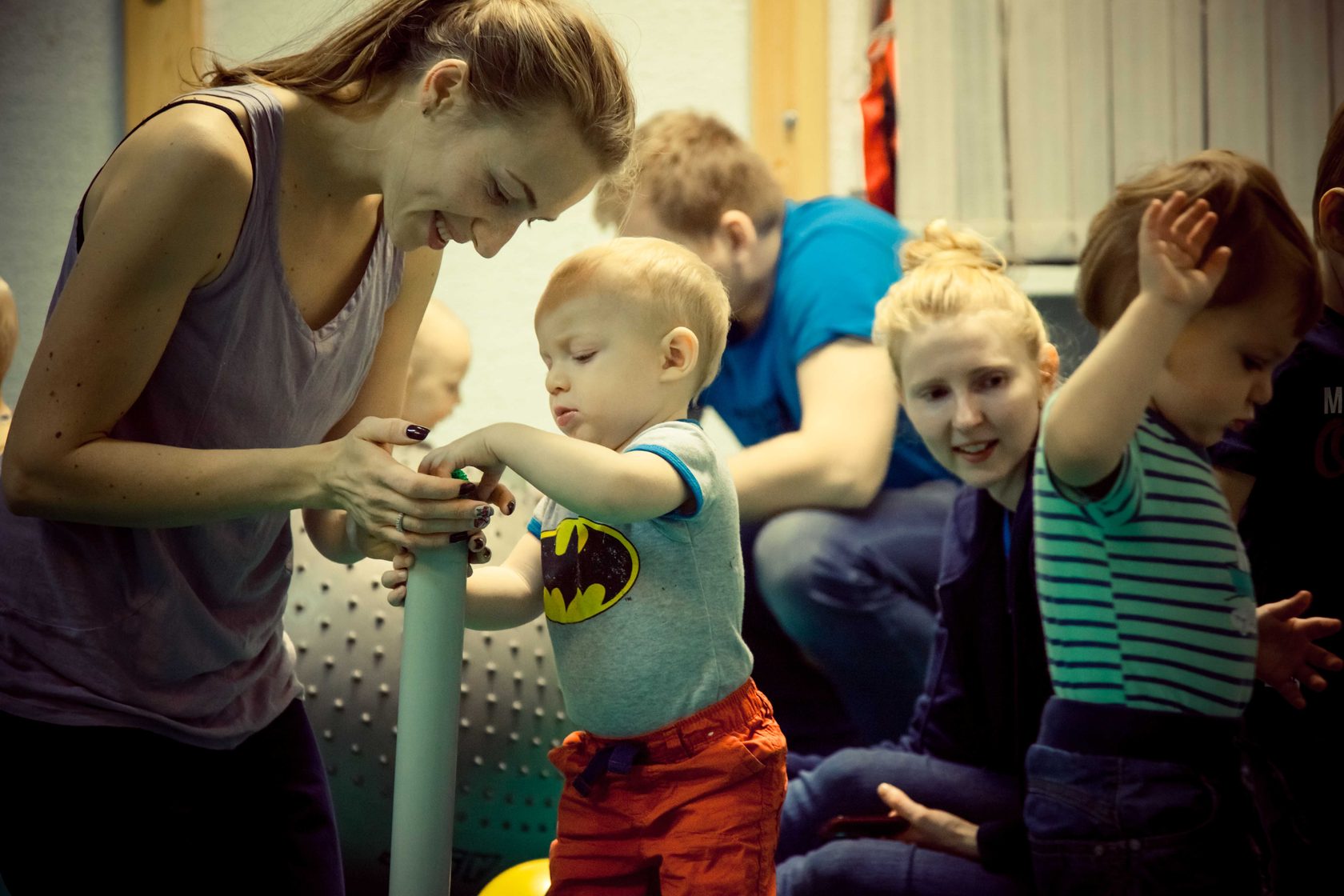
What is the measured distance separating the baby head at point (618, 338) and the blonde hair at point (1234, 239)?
1.16 feet

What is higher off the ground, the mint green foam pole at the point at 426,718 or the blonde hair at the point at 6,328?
the blonde hair at the point at 6,328

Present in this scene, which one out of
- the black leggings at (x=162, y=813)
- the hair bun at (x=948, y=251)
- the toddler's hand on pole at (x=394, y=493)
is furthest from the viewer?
the hair bun at (x=948, y=251)

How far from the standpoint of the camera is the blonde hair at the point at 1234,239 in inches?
36.5

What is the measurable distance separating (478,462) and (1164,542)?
535mm

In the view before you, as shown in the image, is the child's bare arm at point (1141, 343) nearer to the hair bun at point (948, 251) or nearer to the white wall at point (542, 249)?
the hair bun at point (948, 251)

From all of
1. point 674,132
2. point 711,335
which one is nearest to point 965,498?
point 711,335

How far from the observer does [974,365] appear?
1062mm

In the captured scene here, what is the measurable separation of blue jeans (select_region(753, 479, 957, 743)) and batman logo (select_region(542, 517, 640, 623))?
492 mm

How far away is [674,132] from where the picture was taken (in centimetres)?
142

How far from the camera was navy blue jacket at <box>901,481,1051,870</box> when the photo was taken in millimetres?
1047

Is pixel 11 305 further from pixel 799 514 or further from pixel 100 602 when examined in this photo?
pixel 799 514

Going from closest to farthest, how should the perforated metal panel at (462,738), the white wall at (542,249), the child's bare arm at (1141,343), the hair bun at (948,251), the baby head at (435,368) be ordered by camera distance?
the child's bare arm at (1141,343) → the hair bun at (948,251) → the perforated metal panel at (462,738) → the baby head at (435,368) → the white wall at (542,249)

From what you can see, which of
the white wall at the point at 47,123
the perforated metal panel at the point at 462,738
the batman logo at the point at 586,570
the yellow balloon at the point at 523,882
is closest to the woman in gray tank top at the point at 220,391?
the batman logo at the point at 586,570

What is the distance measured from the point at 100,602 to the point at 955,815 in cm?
76
